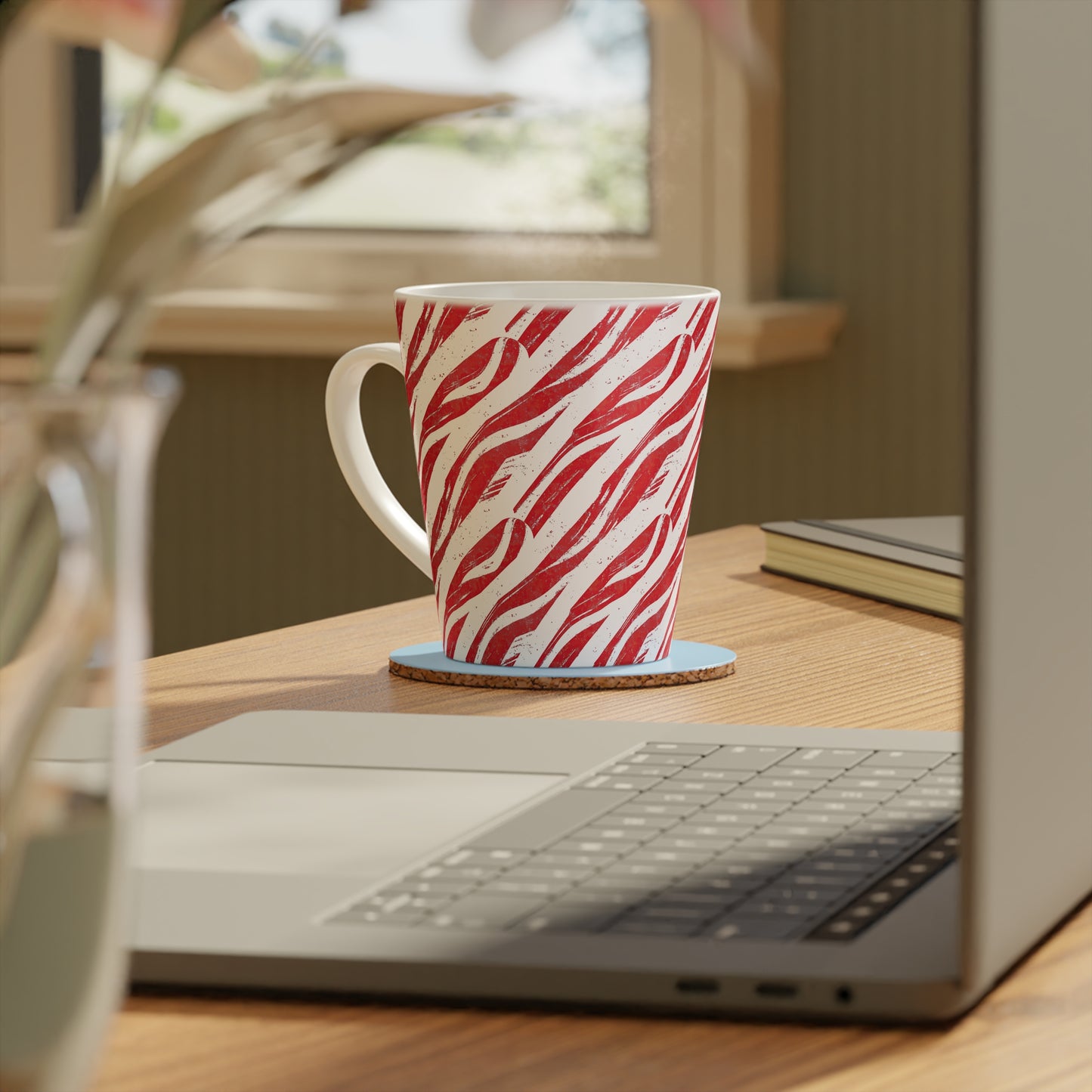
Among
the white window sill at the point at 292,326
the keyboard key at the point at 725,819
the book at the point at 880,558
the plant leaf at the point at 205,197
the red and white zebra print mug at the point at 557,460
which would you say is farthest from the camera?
the white window sill at the point at 292,326

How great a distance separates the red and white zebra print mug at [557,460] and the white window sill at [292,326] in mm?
1139

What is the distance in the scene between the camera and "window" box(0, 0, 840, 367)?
1.78 metres

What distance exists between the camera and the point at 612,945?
0.34 meters

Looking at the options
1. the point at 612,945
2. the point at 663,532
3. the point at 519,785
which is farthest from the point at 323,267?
the point at 612,945

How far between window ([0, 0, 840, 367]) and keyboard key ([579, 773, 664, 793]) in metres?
1.26

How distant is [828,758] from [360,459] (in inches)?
10.8

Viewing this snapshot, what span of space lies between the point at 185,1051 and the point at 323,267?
5.65 feet

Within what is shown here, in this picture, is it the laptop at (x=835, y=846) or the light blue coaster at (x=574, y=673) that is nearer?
the laptop at (x=835, y=846)

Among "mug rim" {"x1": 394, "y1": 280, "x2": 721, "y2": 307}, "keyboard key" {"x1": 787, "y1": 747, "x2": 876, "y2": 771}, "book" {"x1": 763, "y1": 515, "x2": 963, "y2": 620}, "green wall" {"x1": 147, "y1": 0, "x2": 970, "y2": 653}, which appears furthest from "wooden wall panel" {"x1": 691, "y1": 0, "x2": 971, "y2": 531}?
"keyboard key" {"x1": 787, "y1": 747, "x2": 876, "y2": 771}

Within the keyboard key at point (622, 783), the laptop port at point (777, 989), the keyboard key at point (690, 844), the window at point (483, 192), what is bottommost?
the laptop port at point (777, 989)

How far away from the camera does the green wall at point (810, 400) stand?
1750 millimetres

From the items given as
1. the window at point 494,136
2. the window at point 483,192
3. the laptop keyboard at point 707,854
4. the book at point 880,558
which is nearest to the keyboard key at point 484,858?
the laptop keyboard at point 707,854

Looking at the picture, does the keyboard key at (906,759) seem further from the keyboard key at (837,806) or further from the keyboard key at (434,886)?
the keyboard key at (434,886)

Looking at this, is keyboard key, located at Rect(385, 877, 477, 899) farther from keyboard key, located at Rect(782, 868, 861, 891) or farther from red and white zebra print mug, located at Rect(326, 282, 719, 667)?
red and white zebra print mug, located at Rect(326, 282, 719, 667)
